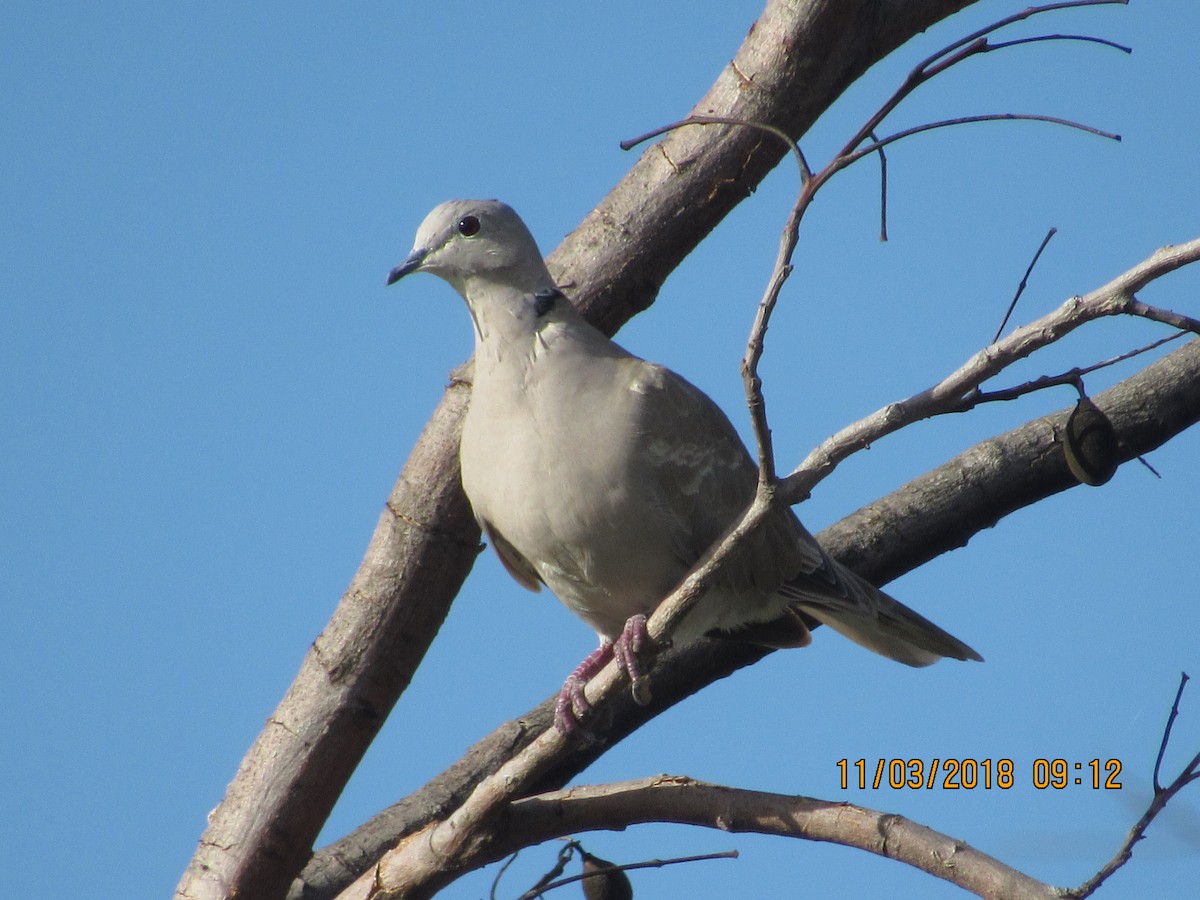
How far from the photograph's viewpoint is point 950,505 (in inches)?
163

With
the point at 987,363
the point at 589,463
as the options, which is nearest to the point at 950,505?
the point at 589,463

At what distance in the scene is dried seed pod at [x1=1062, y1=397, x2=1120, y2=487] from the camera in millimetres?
2826

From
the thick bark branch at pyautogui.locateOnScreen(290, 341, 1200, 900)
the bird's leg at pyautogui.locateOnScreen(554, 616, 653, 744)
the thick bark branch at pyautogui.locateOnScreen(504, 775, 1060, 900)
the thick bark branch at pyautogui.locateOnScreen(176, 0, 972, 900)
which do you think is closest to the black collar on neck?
the thick bark branch at pyautogui.locateOnScreen(176, 0, 972, 900)

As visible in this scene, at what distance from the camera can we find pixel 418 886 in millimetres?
3018

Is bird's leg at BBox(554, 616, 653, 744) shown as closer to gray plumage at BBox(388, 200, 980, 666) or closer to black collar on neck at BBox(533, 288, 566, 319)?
gray plumage at BBox(388, 200, 980, 666)

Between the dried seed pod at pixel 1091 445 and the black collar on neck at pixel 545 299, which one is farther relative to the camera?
the black collar on neck at pixel 545 299

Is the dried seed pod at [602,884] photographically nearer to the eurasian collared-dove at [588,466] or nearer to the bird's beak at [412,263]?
the eurasian collared-dove at [588,466]

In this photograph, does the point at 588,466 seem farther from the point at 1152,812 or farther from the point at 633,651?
the point at 1152,812

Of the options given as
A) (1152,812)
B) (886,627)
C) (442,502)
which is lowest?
(1152,812)

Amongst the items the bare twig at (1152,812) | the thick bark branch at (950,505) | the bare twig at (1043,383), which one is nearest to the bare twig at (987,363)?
the bare twig at (1043,383)

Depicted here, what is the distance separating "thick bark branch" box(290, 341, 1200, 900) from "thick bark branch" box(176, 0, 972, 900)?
0.74 m

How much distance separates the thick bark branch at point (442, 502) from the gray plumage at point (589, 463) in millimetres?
180

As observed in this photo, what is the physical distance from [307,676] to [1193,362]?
2849 mm

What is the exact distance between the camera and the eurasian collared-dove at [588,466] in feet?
10.2
